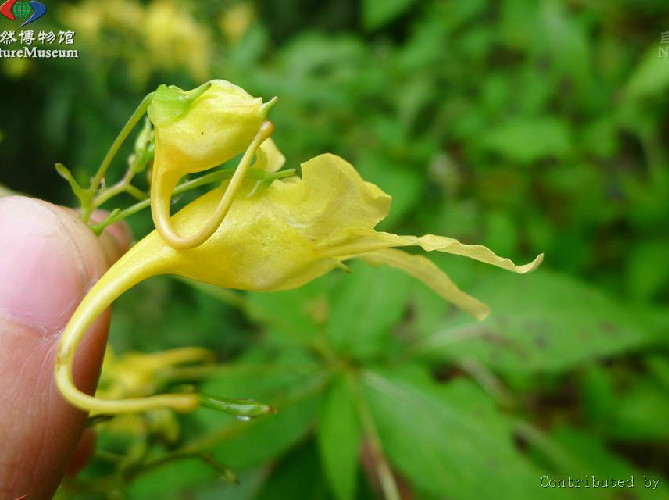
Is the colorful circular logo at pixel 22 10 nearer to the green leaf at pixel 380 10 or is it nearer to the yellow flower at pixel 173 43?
the yellow flower at pixel 173 43

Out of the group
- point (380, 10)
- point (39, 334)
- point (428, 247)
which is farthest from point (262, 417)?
point (380, 10)

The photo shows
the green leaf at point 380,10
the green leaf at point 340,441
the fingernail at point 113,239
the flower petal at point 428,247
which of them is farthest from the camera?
the green leaf at point 380,10

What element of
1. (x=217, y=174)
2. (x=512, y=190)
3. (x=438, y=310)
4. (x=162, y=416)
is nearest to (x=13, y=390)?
(x=217, y=174)

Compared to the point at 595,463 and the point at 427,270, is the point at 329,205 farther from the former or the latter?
the point at 595,463

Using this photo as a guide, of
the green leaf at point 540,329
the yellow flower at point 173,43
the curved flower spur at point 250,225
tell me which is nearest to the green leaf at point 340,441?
the green leaf at point 540,329

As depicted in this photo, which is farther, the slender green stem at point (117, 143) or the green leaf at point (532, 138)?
the green leaf at point (532, 138)

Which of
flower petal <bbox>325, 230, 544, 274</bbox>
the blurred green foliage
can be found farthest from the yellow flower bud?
the blurred green foliage
